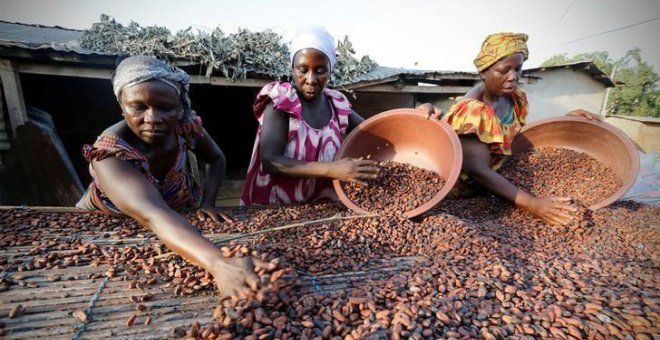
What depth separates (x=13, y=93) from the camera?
361 cm

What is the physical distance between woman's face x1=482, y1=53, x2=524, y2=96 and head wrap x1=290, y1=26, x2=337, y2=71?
50.4 inches

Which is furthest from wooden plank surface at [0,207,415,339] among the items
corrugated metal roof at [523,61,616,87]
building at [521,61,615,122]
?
building at [521,61,615,122]

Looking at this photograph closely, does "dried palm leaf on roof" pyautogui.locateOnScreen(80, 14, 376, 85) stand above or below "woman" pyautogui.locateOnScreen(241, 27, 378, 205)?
above

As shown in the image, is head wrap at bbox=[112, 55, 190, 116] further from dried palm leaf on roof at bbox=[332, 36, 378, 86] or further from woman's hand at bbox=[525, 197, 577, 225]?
dried palm leaf on roof at bbox=[332, 36, 378, 86]

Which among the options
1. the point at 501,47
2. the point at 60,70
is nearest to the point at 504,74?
the point at 501,47

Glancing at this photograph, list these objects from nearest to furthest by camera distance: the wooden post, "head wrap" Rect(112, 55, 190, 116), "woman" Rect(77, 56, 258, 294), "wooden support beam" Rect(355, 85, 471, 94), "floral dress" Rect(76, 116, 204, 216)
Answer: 1. "woman" Rect(77, 56, 258, 294)
2. "head wrap" Rect(112, 55, 190, 116)
3. "floral dress" Rect(76, 116, 204, 216)
4. the wooden post
5. "wooden support beam" Rect(355, 85, 471, 94)

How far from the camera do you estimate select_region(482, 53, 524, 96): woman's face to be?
8.17 ft

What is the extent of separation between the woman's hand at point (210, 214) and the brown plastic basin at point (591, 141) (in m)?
2.50

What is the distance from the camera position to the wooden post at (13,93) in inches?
139

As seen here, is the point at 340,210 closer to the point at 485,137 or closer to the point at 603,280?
the point at 485,137

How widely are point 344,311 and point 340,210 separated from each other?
111cm

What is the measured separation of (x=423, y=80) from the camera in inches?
230

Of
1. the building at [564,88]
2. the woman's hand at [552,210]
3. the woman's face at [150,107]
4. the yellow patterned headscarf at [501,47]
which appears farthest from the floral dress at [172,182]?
the building at [564,88]

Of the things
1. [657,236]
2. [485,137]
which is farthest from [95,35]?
[657,236]
